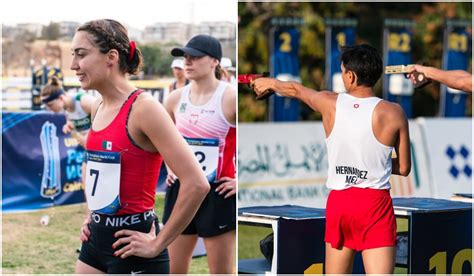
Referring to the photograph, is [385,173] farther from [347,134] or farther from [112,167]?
[112,167]

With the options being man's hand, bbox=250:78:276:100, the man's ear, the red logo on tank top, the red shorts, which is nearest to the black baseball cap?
the red logo on tank top

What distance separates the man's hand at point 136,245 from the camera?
4.14 m

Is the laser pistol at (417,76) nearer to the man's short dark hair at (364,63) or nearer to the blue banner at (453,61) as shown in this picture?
the man's short dark hair at (364,63)

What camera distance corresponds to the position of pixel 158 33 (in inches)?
243

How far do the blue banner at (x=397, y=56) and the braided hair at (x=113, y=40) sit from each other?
1096 centimetres

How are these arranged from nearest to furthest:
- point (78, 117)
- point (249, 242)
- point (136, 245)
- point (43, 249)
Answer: point (136, 245) → point (43, 249) → point (78, 117) → point (249, 242)

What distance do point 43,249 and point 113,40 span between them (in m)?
2.56

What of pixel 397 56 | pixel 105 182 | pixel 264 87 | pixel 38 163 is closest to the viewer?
pixel 105 182

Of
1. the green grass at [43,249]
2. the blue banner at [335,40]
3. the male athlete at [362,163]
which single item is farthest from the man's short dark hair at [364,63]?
the blue banner at [335,40]

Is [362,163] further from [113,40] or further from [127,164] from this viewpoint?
[113,40]

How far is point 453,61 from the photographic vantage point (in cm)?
1631

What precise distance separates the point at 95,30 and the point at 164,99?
2476 millimetres

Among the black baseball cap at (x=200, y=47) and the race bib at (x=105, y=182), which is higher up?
the black baseball cap at (x=200, y=47)

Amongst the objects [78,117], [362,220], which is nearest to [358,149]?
[362,220]
